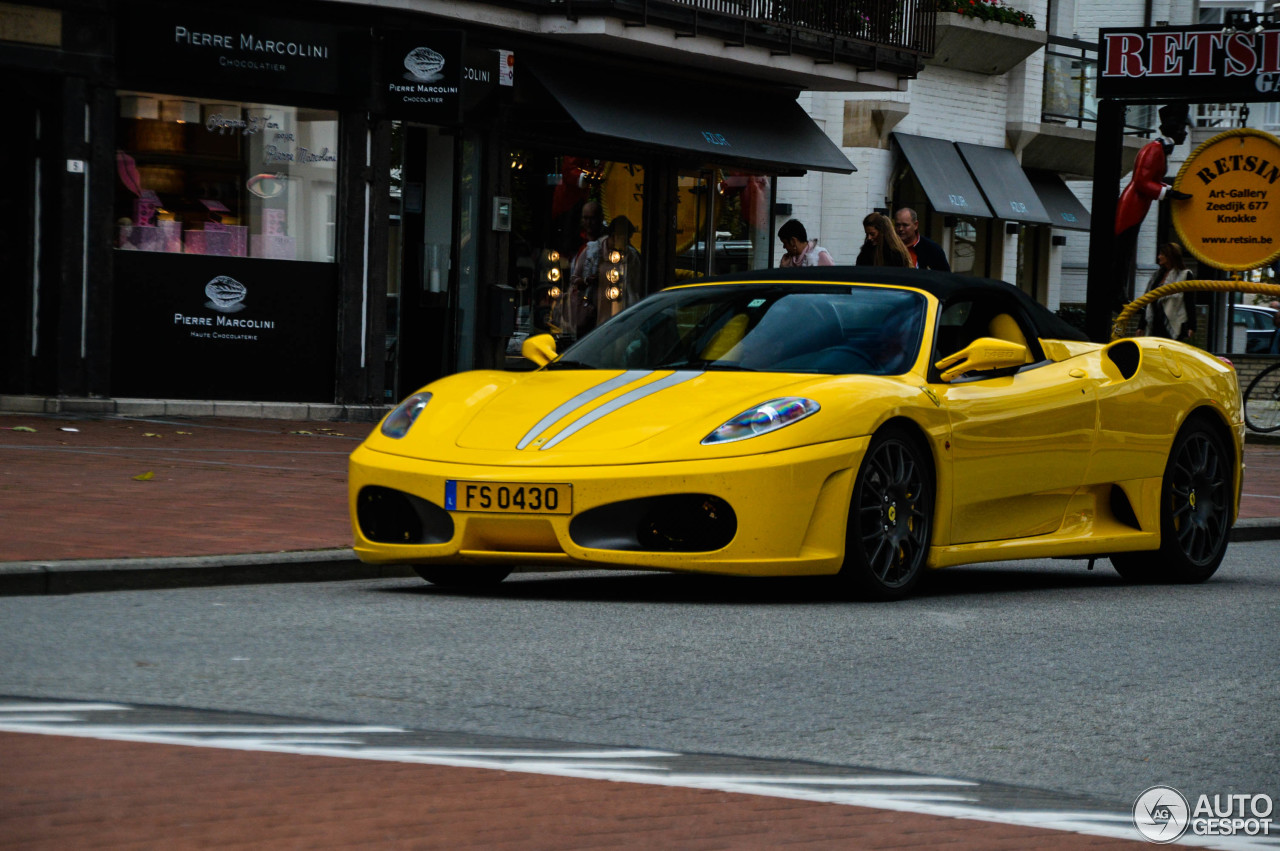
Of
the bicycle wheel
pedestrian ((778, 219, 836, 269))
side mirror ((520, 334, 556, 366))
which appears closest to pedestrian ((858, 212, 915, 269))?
pedestrian ((778, 219, 836, 269))

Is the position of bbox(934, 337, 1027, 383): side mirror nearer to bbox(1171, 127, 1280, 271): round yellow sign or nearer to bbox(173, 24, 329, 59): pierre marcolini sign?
bbox(173, 24, 329, 59): pierre marcolini sign

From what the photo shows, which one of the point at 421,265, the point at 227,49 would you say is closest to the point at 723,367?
the point at 227,49

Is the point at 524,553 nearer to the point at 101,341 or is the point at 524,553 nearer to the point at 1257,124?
the point at 101,341

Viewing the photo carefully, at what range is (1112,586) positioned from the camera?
9414 mm

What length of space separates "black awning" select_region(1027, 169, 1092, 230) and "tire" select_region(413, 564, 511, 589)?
25189 millimetres

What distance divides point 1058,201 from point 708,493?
26.8 meters

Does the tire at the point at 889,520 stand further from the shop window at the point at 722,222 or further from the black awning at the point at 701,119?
the shop window at the point at 722,222

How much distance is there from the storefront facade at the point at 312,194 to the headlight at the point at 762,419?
33.5 ft

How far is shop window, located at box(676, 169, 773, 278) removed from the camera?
23047 millimetres

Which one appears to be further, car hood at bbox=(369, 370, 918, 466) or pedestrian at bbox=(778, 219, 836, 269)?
pedestrian at bbox=(778, 219, 836, 269)

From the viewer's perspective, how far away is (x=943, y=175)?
2911 centimetres

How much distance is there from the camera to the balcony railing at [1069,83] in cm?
3228

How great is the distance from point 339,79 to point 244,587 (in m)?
10.7

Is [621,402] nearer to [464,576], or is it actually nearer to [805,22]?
[464,576]
